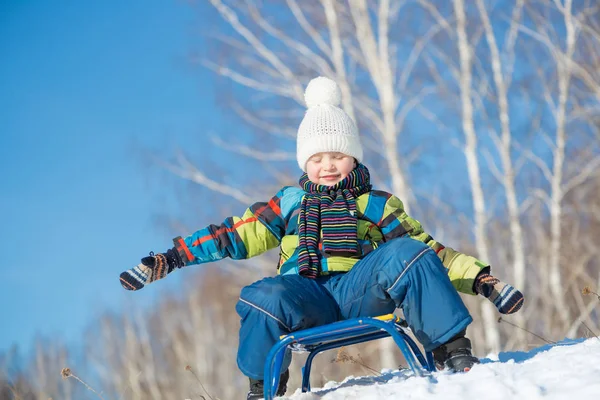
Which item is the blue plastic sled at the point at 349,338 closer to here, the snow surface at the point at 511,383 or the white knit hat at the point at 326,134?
the snow surface at the point at 511,383

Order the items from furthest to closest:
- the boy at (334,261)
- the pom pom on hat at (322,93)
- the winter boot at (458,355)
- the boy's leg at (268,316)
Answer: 1. the pom pom on hat at (322,93)
2. the boy's leg at (268,316)
3. the boy at (334,261)
4. the winter boot at (458,355)

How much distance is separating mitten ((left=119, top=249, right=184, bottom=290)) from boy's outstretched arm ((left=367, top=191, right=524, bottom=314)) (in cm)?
89

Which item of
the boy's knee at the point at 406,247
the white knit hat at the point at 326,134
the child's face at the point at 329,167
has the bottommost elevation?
the boy's knee at the point at 406,247

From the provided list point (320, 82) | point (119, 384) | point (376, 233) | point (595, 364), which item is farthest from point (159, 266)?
point (119, 384)

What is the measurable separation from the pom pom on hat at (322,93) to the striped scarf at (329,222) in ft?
1.88

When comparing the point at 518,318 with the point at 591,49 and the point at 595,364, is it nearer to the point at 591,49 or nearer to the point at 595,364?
the point at 591,49

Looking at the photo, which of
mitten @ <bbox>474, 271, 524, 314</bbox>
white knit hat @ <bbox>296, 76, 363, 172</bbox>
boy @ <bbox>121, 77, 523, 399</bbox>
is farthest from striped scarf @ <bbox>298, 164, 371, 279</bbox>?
mitten @ <bbox>474, 271, 524, 314</bbox>

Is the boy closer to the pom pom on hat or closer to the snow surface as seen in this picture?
the pom pom on hat

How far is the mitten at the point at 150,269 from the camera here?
2.99m

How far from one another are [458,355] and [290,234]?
3.20 feet

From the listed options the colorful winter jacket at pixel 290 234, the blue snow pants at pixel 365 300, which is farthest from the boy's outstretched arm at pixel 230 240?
the blue snow pants at pixel 365 300

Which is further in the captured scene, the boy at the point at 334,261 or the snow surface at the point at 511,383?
the boy at the point at 334,261

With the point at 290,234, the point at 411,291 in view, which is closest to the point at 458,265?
the point at 411,291

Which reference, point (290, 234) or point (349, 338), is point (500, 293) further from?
point (290, 234)
